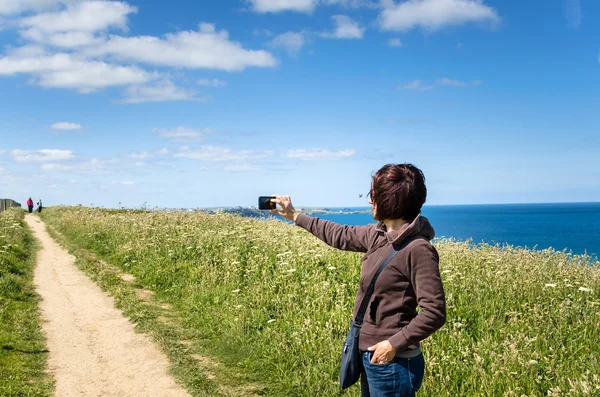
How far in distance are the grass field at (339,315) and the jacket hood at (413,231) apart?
3.30 meters

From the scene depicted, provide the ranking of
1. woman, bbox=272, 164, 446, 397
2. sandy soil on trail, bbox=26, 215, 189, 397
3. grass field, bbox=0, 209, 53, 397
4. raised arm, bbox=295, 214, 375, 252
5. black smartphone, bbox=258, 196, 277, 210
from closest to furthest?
woman, bbox=272, 164, 446, 397 → raised arm, bbox=295, 214, 375, 252 → black smartphone, bbox=258, 196, 277, 210 → grass field, bbox=0, 209, 53, 397 → sandy soil on trail, bbox=26, 215, 189, 397

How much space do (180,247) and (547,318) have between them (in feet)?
33.2

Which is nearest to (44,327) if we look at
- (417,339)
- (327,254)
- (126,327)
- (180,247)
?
(126,327)

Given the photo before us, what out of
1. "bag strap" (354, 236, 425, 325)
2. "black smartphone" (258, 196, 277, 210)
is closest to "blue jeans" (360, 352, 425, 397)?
"bag strap" (354, 236, 425, 325)

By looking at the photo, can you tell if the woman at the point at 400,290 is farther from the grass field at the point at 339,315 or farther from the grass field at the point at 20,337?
the grass field at the point at 20,337

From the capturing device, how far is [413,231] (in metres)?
3.22

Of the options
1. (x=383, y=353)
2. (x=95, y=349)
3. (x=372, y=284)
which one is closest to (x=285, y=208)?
(x=372, y=284)

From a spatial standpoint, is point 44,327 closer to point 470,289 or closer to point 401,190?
point 470,289

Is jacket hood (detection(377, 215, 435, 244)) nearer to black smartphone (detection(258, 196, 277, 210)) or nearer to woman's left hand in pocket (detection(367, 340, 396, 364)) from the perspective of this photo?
woman's left hand in pocket (detection(367, 340, 396, 364))

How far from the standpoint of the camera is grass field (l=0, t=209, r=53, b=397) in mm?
7047

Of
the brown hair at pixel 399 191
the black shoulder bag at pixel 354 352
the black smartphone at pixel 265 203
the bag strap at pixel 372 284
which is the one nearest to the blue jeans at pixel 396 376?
the black shoulder bag at pixel 354 352

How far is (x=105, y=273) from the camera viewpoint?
14492 millimetres

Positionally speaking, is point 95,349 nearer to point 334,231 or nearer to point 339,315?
point 339,315

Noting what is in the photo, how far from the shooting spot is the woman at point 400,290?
10.3 feet
